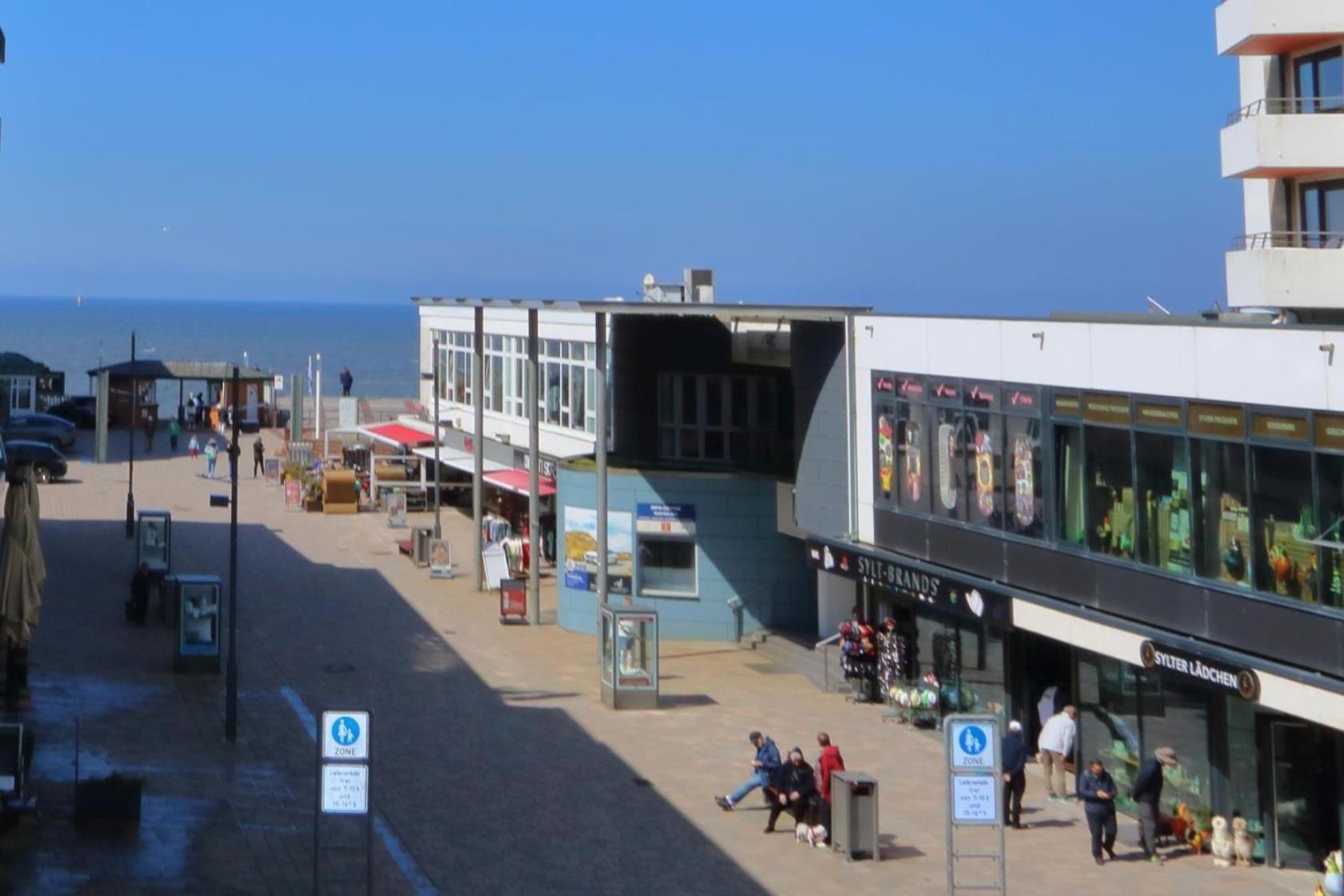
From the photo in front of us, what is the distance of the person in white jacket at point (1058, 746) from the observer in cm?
2236

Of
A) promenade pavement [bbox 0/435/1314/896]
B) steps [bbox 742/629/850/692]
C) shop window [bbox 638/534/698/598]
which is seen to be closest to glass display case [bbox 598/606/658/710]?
promenade pavement [bbox 0/435/1314/896]

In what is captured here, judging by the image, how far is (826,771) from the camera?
66.6 feet

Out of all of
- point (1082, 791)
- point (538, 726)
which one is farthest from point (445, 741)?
point (1082, 791)

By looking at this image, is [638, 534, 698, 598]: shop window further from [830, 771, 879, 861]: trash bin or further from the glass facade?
[830, 771, 879, 861]: trash bin

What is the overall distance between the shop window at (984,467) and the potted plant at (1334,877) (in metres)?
8.30

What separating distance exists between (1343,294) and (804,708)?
1134cm

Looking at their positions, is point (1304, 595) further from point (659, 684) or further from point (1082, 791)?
point (659, 684)

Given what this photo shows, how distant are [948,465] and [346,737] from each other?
13.1 metres

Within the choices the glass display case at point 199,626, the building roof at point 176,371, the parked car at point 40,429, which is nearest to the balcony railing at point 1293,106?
the glass display case at point 199,626

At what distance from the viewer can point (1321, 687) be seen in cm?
1794

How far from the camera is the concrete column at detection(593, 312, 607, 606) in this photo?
105ft

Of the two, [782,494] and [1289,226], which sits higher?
[1289,226]

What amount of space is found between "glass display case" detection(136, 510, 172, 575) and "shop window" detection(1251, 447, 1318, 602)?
2339cm

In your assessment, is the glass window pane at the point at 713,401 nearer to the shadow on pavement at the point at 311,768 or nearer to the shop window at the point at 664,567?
the shop window at the point at 664,567
